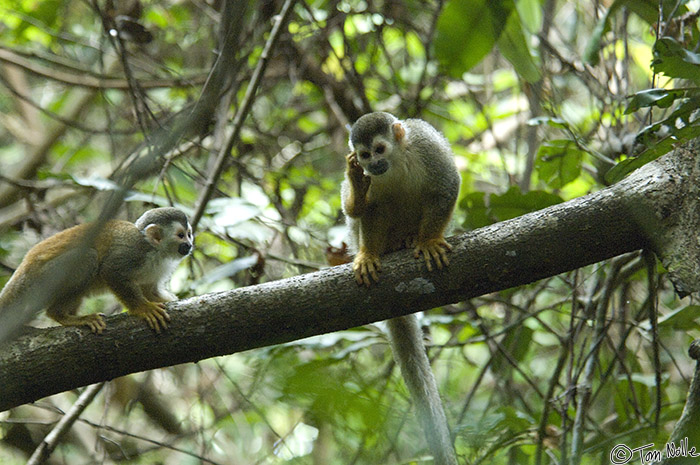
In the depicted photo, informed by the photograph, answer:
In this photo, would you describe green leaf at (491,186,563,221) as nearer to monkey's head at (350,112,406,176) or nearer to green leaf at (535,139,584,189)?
green leaf at (535,139,584,189)

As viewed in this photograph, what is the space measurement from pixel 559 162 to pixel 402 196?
3.26 feet

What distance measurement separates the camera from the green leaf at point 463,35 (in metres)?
3.78

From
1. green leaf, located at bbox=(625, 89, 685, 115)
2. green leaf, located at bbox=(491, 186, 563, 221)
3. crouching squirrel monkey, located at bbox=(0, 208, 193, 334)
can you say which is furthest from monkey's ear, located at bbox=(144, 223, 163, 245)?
green leaf, located at bbox=(625, 89, 685, 115)

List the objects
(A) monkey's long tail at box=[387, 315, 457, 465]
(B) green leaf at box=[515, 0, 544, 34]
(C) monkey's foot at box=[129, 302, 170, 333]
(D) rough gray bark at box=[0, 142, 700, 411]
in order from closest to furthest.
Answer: (D) rough gray bark at box=[0, 142, 700, 411], (C) monkey's foot at box=[129, 302, 170, 333], (A) monkey's long tail at box=[387, 315, 457, 465], (B) green leaf at box=[515, 0, 544, 34]

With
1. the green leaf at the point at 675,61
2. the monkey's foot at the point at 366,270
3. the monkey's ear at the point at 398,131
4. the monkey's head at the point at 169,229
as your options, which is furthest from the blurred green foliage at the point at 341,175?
the monkey's ear at the point at 398,131

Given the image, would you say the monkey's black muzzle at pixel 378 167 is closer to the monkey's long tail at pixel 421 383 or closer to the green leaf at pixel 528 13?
the monkey's long tail at pixel 421 383

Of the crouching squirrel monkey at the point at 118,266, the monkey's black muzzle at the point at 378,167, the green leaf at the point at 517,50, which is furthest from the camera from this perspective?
the green leaf at the point at 517,50

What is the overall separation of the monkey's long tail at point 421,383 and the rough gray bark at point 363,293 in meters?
0.63

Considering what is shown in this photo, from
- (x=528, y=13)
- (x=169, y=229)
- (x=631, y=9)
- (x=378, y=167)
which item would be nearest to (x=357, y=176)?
(x=378, y=167)

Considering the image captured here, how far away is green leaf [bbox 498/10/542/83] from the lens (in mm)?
3576

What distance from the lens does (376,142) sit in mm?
3160

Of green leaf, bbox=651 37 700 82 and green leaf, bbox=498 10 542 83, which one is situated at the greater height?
green leaf, bbox=498 10 542 83

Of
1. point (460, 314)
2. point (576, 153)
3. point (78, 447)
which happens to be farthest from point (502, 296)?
point (78, 447)

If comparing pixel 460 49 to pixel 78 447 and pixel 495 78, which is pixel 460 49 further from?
pixel 78 447
